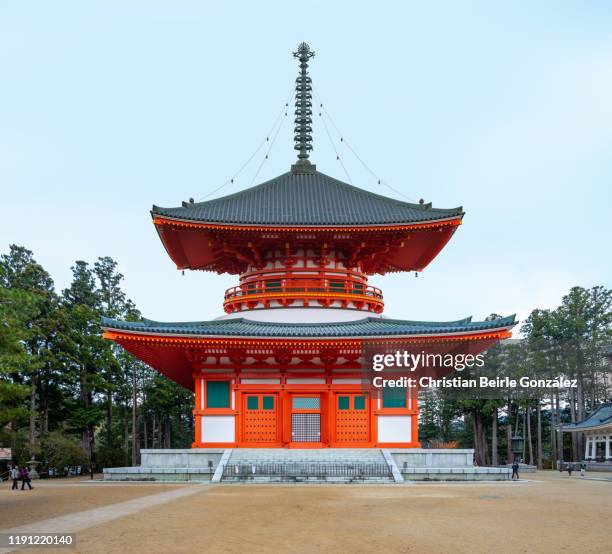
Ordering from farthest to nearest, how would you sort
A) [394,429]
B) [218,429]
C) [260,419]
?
[260,419]
[394,429]
[218,429]

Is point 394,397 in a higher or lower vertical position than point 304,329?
lower

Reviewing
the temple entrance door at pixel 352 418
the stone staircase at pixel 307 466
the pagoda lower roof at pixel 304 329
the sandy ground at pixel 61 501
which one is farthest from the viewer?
the temple entrance door at pixel 352 418

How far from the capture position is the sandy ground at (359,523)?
523 inches

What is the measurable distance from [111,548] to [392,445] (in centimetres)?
2219

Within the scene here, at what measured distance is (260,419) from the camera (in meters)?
33.9

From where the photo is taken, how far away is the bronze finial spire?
151 ft

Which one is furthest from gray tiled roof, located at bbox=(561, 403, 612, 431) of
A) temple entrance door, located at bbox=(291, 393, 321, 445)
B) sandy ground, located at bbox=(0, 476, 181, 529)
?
sandy ground, located at bbox=(0, 476, 181, 529)

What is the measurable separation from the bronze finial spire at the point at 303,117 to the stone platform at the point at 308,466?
2060cm

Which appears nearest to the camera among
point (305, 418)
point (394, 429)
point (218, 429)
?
point (218, 429)

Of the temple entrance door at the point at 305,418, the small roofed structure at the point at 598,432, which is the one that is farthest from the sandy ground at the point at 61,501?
the small roofed structure at the point at 598,432

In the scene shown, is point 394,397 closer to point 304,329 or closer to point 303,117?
point 304,329

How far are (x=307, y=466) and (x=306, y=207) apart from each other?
1620 cm

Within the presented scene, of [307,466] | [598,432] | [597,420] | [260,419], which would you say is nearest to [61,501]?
[307,466]

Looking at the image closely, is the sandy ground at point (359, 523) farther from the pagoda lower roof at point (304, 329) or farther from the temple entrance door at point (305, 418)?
the temple entrance door at point (305, 418)
